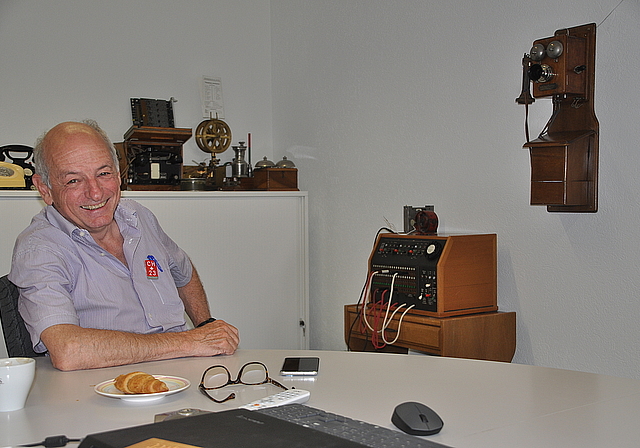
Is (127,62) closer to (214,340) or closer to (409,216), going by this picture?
(409,216)

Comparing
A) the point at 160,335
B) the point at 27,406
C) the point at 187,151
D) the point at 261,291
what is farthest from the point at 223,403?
the point at 187,151

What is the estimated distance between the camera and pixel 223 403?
126 centimetres

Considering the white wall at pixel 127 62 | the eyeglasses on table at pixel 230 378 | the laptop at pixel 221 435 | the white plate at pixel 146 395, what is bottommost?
the eyeglasses on table at pixel 230 378

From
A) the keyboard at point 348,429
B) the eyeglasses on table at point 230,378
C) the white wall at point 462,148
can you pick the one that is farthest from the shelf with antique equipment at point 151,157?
the keyboard at point 348,429

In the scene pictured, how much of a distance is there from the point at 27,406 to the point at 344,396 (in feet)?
1.93

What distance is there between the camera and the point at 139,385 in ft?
4.25

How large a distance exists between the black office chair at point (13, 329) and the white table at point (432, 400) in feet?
0.69

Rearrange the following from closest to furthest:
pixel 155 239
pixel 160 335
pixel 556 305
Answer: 1. pixel 160 335
2. pixel 155 239
3. pixel 556 305

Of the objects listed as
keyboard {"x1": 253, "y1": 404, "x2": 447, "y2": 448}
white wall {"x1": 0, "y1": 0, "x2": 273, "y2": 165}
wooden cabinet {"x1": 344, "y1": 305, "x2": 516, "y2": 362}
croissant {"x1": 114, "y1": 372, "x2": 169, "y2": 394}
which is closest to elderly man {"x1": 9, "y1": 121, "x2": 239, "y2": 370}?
croissant {"x1": 114, "y1": 372, "x2": 169, "y2": 394}

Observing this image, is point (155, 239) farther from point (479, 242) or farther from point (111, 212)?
point (479, 242)

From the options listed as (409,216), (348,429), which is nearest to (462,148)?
(409,216)

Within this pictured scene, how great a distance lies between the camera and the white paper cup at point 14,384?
47.9 inches

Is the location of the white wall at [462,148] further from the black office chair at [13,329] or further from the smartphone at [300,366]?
the black office chair at [13,329]

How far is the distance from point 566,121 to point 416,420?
178 centimetres
